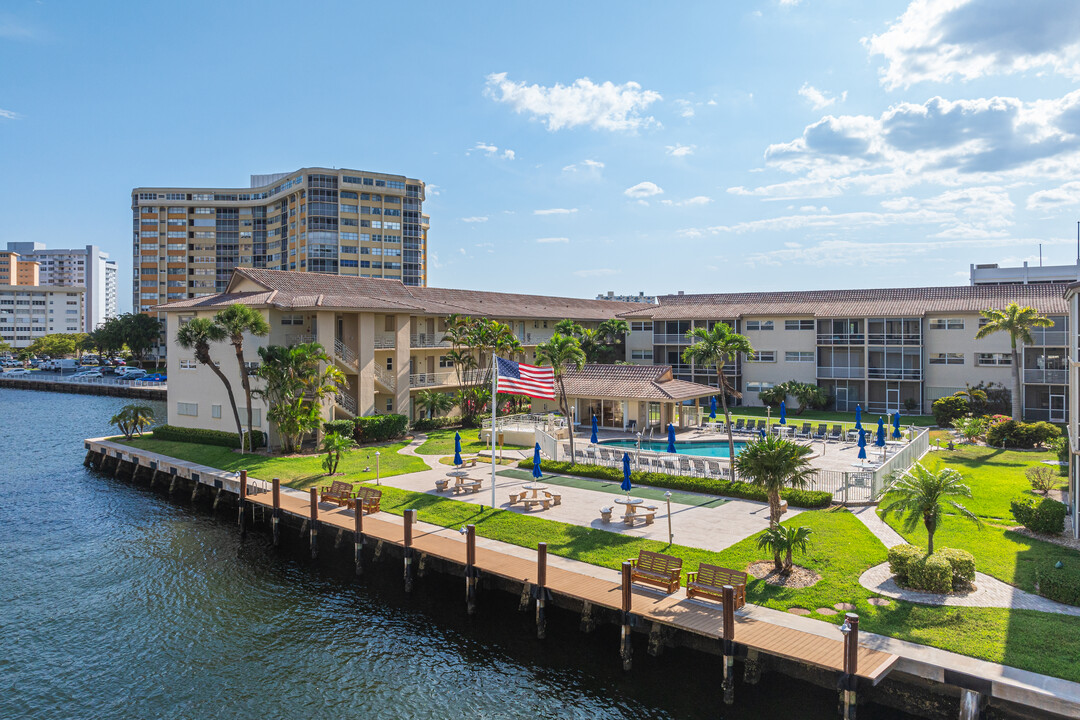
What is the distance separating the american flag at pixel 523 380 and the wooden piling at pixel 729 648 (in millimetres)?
15627

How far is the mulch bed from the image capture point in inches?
775

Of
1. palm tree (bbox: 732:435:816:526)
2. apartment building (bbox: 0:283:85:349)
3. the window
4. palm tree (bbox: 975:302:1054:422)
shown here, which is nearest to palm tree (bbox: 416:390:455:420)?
palm tree (bbox: 732:435:816:526)

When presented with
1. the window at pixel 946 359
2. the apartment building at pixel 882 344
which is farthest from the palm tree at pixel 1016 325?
the window at pixel 946 359

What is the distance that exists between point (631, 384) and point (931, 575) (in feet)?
102

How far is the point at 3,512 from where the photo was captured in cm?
3331

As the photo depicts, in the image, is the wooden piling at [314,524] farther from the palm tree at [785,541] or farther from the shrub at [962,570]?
the shrub at [962,570]

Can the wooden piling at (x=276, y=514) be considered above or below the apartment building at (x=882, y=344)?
below

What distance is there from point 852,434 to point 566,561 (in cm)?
2858

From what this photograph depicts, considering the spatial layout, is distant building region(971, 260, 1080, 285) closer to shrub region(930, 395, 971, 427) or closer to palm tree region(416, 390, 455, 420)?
shrub region(930, 395, 971, 427)

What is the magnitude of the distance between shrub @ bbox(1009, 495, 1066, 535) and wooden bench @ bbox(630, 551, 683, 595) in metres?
13.5

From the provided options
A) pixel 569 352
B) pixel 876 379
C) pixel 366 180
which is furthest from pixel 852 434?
pixel 366 180

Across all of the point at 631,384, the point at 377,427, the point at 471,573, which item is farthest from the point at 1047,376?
the point at 471,573

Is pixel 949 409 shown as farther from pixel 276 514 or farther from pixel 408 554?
pixel 276 514

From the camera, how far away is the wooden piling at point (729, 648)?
15875 mm
